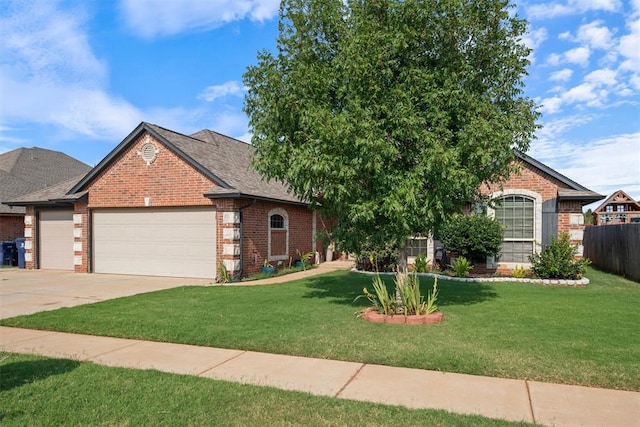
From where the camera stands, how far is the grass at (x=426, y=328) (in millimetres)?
5734

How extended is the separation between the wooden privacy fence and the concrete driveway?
13.7 m

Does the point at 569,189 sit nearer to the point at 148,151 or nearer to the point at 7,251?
the point at 148,151

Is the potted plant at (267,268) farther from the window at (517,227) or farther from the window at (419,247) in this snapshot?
the window at (517,227)

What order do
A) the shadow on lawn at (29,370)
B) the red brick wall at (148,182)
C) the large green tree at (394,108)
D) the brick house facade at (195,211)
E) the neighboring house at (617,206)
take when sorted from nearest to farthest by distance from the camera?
the shadow on lawn at (29,370)
the large green tree at (394,108)
the brick house facade at (195,211)
the red brick wall at (148,182)
the neighboring house at (617,206)

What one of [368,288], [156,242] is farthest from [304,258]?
[368,288]

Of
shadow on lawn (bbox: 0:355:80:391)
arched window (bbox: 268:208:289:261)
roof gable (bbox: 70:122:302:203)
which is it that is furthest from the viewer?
arched window (bbox: 268:208:289:261)

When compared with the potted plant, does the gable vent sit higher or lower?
higher

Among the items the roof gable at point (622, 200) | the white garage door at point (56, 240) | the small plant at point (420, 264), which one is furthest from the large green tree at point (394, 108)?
the roof gable at point (622, 200)

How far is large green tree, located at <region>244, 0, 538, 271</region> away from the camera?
7.73 meters

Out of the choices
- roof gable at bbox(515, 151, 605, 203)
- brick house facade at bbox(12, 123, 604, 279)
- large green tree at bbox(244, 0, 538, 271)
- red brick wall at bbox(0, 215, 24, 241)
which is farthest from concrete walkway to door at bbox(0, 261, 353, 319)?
roof gable at bbox(515, 151, 605, 203)

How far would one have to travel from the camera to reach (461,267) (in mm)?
14430

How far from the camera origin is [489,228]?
14.4 metres

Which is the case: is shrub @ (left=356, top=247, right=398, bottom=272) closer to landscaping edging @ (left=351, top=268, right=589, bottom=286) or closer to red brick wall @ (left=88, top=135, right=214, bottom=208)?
landscaping edging @ (left=351, top=268, right=589, bottom=286)

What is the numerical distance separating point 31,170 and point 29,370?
2663 centimetres
